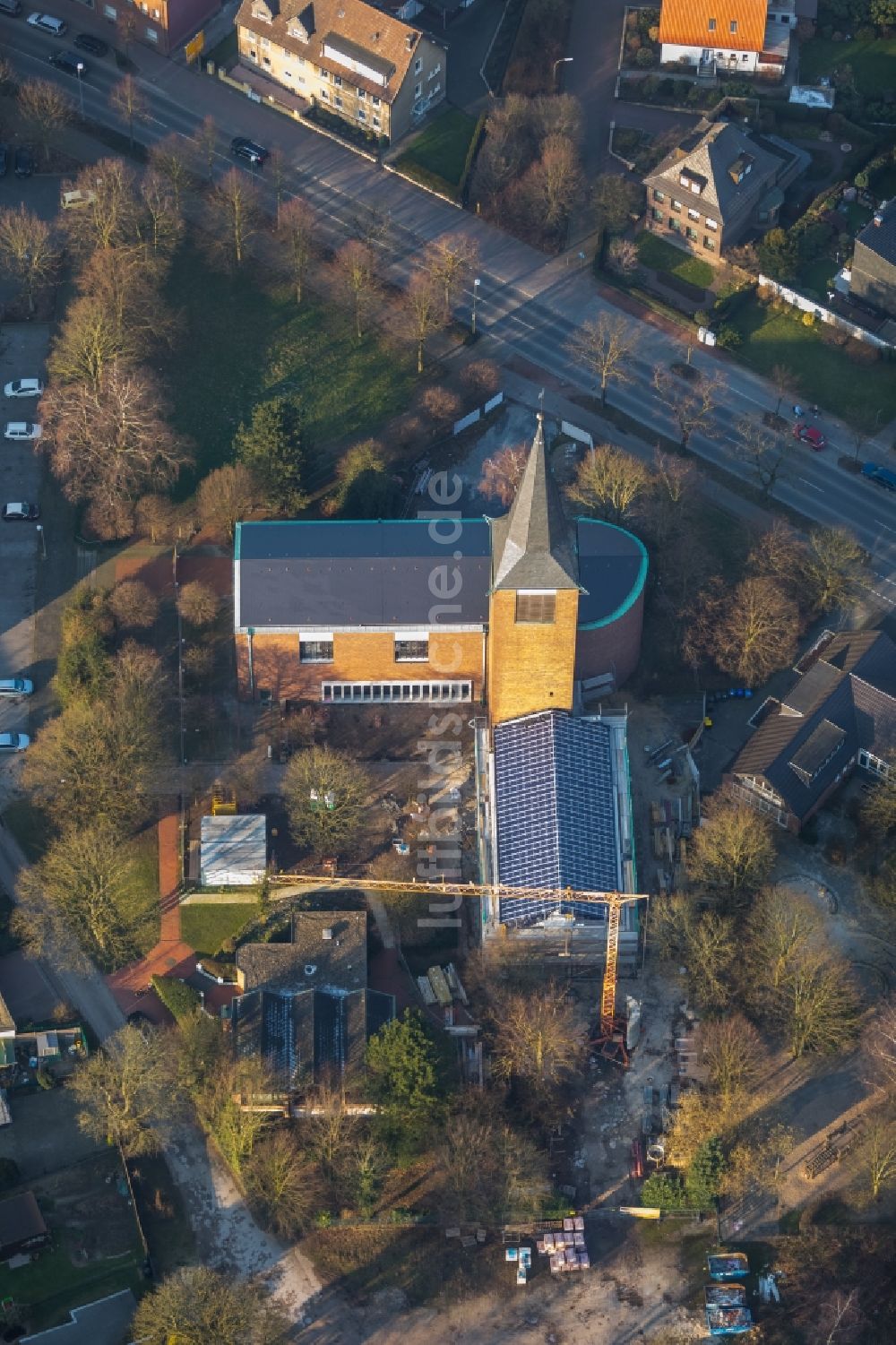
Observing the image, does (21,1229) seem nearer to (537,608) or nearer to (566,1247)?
(566,1247)

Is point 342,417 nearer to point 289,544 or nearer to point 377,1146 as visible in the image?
point 289,544

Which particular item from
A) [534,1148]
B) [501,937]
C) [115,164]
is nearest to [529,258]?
[115,164]

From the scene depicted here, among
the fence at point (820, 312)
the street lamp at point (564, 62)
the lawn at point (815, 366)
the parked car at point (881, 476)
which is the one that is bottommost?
the parked car at point (881, 476)

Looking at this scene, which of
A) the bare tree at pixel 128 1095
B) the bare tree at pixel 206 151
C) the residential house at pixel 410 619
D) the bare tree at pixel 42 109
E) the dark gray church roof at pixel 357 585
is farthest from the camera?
the bare tree at pixel 206 151

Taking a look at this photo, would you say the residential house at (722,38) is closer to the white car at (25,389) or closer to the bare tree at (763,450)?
the bare tree at (763,450)

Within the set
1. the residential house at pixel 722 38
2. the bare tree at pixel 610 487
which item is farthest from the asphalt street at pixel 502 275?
the residential house at pixel 722 38

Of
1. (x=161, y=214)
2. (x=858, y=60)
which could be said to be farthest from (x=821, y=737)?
(x=858, y=60)
